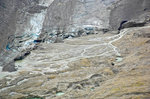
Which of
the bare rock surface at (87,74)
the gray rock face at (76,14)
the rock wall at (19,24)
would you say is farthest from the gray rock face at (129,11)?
the rock wall at (19,24)

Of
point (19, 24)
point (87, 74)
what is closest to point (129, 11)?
point (87, 74)

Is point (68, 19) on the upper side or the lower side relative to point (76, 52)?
upper

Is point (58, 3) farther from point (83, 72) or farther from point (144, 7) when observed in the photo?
point (83, 72)

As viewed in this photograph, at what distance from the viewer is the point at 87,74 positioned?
6156 millimetres

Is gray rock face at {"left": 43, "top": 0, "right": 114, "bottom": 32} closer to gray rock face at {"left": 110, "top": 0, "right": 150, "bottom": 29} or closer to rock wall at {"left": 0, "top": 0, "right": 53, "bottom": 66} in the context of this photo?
gray rock face at {"left": 110, "top": 0, "right": 150, "bottom": 29}

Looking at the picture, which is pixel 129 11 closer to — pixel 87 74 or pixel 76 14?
pixel 76 14

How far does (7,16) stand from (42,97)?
13.5 metres

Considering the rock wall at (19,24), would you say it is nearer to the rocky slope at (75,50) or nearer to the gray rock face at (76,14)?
the rocky slope at (75,50)

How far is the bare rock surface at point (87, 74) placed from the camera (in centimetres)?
427

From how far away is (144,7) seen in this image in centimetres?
1256

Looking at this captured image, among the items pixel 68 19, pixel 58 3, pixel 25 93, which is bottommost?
pixel 25 93

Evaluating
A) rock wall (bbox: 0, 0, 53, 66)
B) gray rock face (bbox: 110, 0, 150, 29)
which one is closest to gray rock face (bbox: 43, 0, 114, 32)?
gray rock face (bbox: 110, 0, 150, 29)

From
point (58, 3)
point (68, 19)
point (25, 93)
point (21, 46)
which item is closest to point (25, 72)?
point (25, 93)

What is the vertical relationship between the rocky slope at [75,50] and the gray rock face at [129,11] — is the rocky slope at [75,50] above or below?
below
